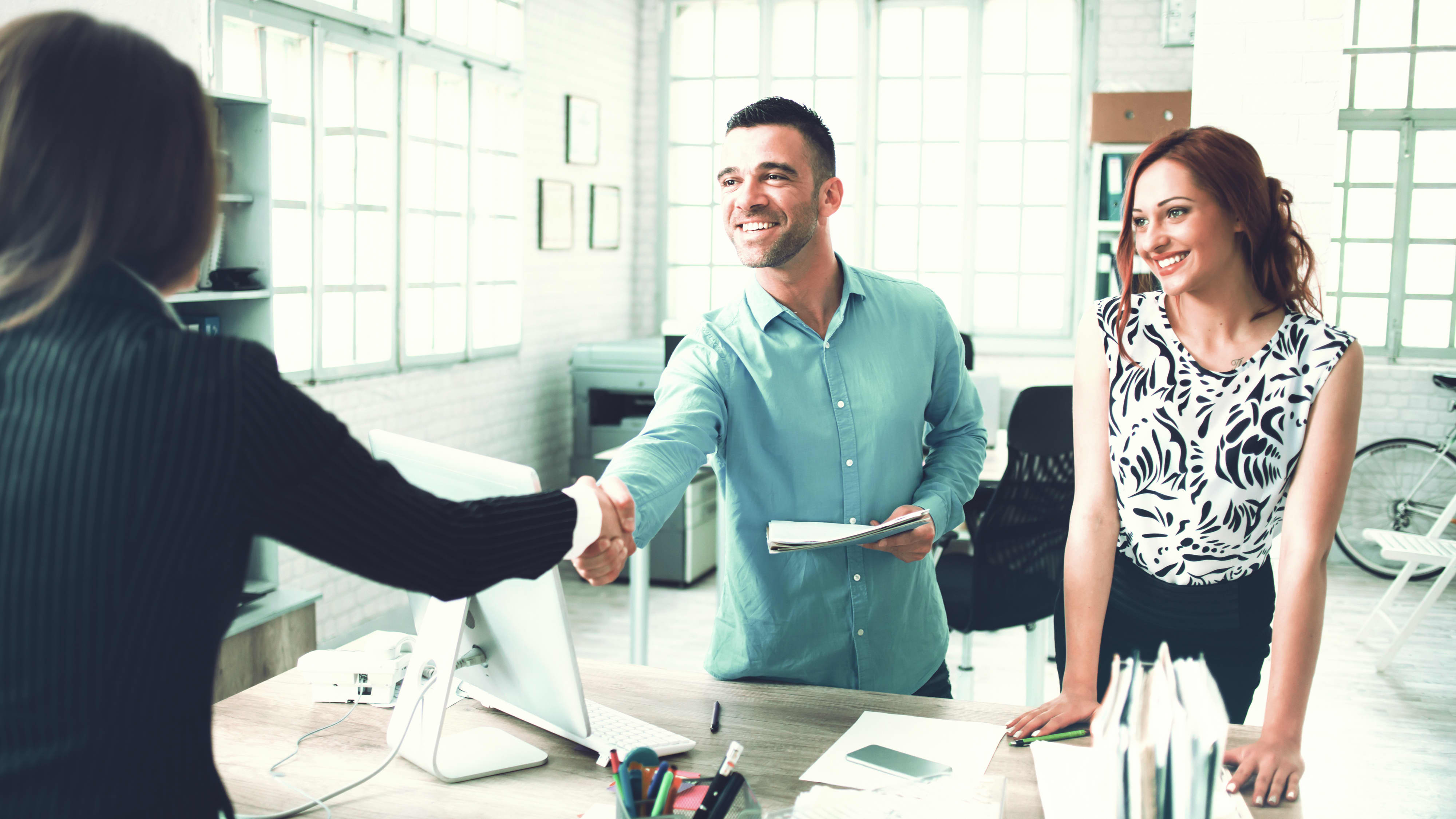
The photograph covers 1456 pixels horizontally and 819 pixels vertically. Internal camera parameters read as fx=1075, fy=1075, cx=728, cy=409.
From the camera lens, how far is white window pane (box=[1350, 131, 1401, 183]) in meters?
5.78

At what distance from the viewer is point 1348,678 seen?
4.07 meters

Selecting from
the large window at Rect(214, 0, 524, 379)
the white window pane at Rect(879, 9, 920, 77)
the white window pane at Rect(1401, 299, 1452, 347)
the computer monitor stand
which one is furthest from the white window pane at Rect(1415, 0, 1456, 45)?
the computer monitor stand

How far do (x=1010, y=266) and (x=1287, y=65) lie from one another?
122 inches

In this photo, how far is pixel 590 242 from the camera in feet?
20.6

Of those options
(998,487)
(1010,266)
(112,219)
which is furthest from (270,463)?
(1010,266)

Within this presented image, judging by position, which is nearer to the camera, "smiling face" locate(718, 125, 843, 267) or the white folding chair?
"smiling face" locate(718, 125, 843, 267)

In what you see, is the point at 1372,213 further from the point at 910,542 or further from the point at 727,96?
the point at 910,542

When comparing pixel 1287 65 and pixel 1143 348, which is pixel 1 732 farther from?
pixel 1287 65

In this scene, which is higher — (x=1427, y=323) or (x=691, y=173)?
(x=691, y=173)

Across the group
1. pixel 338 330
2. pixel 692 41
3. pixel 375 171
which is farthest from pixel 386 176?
pixel 692 41

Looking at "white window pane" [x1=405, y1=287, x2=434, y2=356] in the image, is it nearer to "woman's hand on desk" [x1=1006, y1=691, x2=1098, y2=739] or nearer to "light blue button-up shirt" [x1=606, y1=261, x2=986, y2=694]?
"light blue button-up shirt" [x1=606, y1=261, x2=986, y2=694]

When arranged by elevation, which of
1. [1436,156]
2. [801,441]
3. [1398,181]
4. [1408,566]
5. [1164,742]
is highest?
[1436,156]

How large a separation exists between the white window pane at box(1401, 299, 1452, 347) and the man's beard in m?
5.34

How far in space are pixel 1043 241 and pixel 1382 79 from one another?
1.92m
